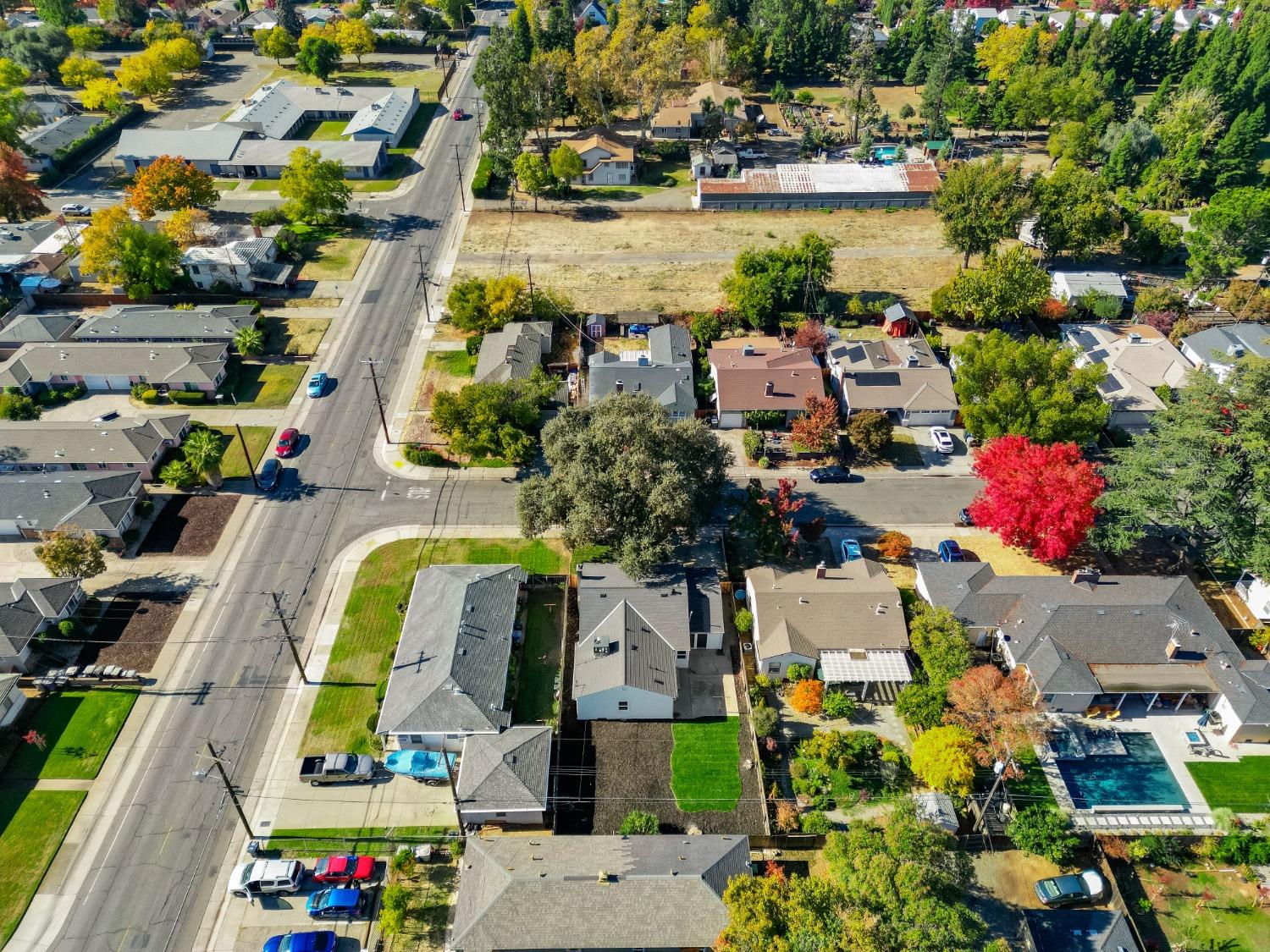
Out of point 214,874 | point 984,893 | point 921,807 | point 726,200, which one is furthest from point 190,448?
point 726,200

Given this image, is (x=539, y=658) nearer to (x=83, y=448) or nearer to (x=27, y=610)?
(x=27, y=610)

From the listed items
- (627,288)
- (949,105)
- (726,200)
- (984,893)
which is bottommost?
(984,893)

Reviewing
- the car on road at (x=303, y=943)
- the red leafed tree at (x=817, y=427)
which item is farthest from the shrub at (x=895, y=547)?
the car on road at (x=303, y=943)

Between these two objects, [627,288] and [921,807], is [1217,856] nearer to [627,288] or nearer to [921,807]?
[921,807]

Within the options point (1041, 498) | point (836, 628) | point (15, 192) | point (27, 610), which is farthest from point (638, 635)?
point (15, 192)

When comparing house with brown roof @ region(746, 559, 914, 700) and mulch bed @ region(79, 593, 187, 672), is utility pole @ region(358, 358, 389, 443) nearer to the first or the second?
mulch bed @ region(79, 593, 187, 672)
